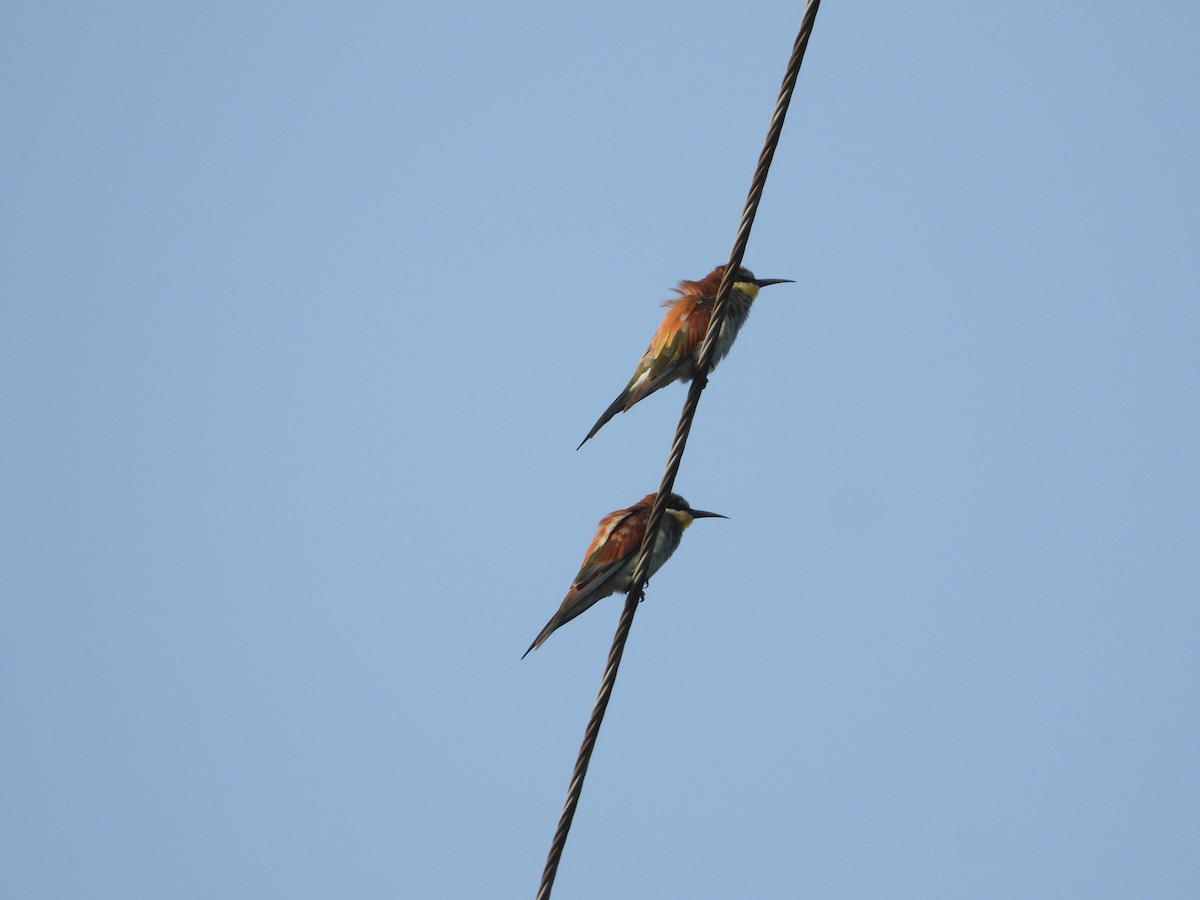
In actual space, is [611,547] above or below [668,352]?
below

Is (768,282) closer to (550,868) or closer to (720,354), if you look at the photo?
(720,354)

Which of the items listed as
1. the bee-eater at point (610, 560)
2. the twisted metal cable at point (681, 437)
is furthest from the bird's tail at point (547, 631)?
the twisted metal cable at point (681, 437)

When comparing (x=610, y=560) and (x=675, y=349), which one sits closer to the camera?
(x=610, y=560)

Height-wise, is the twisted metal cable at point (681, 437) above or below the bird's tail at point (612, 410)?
below

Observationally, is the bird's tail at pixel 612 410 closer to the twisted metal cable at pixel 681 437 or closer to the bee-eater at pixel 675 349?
the bee-eater at pixel 675 349

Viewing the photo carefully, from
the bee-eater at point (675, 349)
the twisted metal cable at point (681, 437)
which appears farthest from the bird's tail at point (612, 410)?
the twisted metal cable at point (681, 437)

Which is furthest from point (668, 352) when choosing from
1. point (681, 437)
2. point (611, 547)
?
point (681, 437)

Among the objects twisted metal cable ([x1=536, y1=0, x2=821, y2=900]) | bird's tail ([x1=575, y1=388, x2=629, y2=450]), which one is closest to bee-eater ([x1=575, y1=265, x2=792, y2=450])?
bird's tail ([x1=575, y1=388, x2=629, y2=450])

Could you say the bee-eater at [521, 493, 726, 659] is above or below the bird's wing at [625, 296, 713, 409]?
below

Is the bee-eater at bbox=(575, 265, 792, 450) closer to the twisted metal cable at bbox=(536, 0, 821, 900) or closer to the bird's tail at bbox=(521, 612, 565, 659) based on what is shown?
the bird's tail at bbox=(521, 612, 565, 659)

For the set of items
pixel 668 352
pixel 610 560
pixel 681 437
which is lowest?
pixel 681 437

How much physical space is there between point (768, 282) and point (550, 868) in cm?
473

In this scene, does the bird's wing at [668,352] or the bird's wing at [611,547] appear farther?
the bird's wing at [668,352]

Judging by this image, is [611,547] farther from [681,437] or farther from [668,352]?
[681,437]
